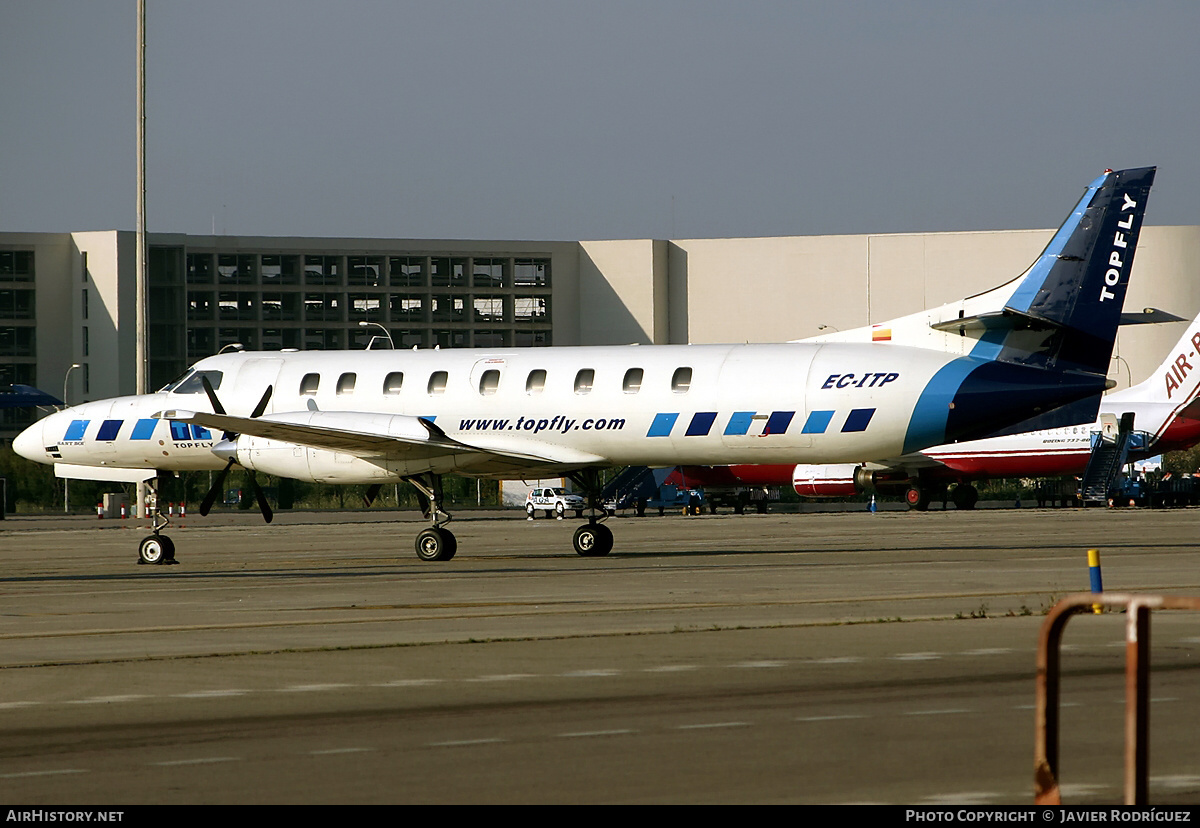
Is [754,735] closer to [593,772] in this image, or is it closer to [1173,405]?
[593,772]

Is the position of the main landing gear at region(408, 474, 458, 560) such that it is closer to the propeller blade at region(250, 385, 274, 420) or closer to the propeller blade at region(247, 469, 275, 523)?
the propeller blade at region(247, 469, 275, 523)

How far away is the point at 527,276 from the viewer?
134375mm

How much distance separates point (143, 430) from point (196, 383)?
153 cm

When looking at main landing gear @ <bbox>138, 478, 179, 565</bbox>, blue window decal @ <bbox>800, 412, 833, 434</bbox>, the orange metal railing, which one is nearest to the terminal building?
main landing gear @ <bbox>138, 478, 179, 565</bbox>

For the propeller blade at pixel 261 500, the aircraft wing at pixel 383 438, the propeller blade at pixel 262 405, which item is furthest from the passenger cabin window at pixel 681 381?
the propeller blade at pixel 262 405

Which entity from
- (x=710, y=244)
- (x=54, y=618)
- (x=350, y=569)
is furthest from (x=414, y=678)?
(x=710, y=244)

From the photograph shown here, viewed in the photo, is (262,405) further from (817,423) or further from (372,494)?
(817,423)

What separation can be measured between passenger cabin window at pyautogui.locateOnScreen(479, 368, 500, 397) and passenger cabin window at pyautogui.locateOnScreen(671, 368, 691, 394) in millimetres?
3792

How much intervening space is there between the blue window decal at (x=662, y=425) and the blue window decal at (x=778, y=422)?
6.01 ft

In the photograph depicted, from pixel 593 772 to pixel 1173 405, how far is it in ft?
215

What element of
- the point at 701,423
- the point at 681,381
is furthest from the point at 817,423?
the point at 681,381

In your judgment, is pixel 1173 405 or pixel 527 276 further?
pixel 527 276

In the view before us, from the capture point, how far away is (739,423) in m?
28.9

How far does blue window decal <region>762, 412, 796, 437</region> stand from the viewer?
28.7m
